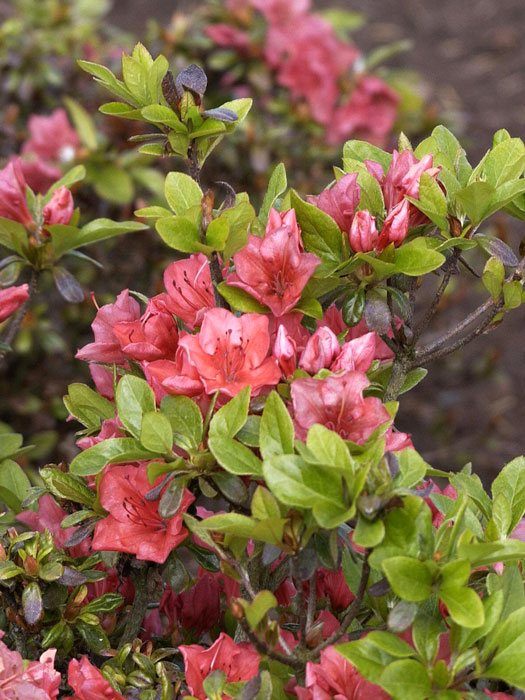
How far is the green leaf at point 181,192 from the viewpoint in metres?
1.34

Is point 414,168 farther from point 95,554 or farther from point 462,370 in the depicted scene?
point 462,370

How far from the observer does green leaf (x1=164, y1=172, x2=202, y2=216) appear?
1.34m

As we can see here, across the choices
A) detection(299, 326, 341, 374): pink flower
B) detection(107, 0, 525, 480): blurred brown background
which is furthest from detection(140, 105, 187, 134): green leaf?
detection(107, 0, 525, 480): blurred brown background

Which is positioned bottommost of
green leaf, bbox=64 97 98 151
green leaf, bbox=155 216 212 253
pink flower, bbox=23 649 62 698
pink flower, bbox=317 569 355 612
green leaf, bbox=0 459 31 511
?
pink flower, bbox=317 569 355 612

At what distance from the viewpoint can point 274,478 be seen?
1.07 metres

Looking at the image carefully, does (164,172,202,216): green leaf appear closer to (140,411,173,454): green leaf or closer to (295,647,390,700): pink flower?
(140,411,173,454): green leaf

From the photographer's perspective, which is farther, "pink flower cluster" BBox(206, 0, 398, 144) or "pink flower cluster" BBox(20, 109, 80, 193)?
"pink flower cluster" BBox(206, 0, 398, 144)

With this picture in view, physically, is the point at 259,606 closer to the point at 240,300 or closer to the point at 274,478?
the point at 274,478

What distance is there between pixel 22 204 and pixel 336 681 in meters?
0.95

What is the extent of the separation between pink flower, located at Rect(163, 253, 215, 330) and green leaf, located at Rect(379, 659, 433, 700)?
0.53 meters

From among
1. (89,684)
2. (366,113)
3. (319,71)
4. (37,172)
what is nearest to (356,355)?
(89,684)

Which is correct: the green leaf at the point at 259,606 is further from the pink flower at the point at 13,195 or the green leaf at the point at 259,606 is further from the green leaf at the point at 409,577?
the pink flower at the point at 13,195

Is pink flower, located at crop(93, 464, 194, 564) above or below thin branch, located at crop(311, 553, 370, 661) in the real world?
above

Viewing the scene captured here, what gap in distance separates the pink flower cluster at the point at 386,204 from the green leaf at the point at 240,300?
14 centimetres
